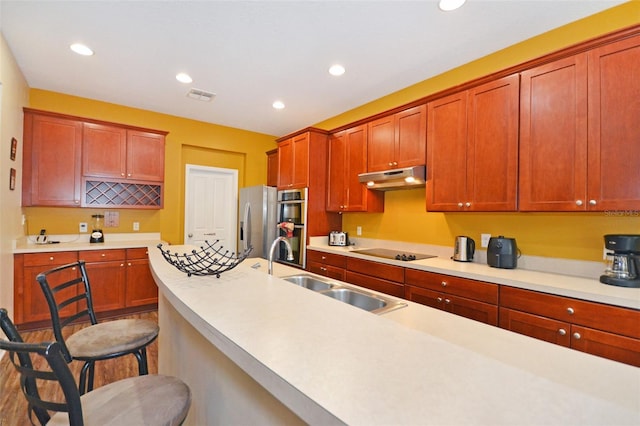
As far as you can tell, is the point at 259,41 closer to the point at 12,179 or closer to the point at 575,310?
the point at 12,179

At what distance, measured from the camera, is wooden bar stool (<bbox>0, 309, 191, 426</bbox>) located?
76 centimetres

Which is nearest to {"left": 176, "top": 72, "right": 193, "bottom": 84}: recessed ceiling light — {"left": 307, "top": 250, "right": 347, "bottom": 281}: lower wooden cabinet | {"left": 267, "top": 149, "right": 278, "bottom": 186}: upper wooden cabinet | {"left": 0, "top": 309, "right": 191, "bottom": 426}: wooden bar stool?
{"left": 267, "top": 149, "right": 278, "bottom": 186}: upper wooden cabinet

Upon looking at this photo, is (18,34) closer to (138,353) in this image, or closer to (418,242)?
(138,353)

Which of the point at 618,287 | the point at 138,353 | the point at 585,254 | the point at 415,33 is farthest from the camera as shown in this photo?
the point at 415,33

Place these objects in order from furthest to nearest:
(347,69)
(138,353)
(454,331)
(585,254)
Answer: (347,69) → (585,254) → (138,353) → (454,331)

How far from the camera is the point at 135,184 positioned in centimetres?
415

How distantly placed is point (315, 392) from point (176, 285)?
1.00 m

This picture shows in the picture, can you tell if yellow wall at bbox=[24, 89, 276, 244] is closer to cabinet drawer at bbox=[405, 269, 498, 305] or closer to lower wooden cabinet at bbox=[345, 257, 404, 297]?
lower wooden cabinet at bbox=[345, 257, 404, 297]

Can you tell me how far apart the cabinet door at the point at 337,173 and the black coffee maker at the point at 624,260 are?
262 cm

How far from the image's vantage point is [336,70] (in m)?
3.13

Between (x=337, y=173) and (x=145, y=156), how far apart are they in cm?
268

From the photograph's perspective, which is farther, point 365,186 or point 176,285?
point 365,186

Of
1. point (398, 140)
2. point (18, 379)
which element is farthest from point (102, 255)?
point (398, 140)

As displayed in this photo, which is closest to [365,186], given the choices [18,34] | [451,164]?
[451,164]
